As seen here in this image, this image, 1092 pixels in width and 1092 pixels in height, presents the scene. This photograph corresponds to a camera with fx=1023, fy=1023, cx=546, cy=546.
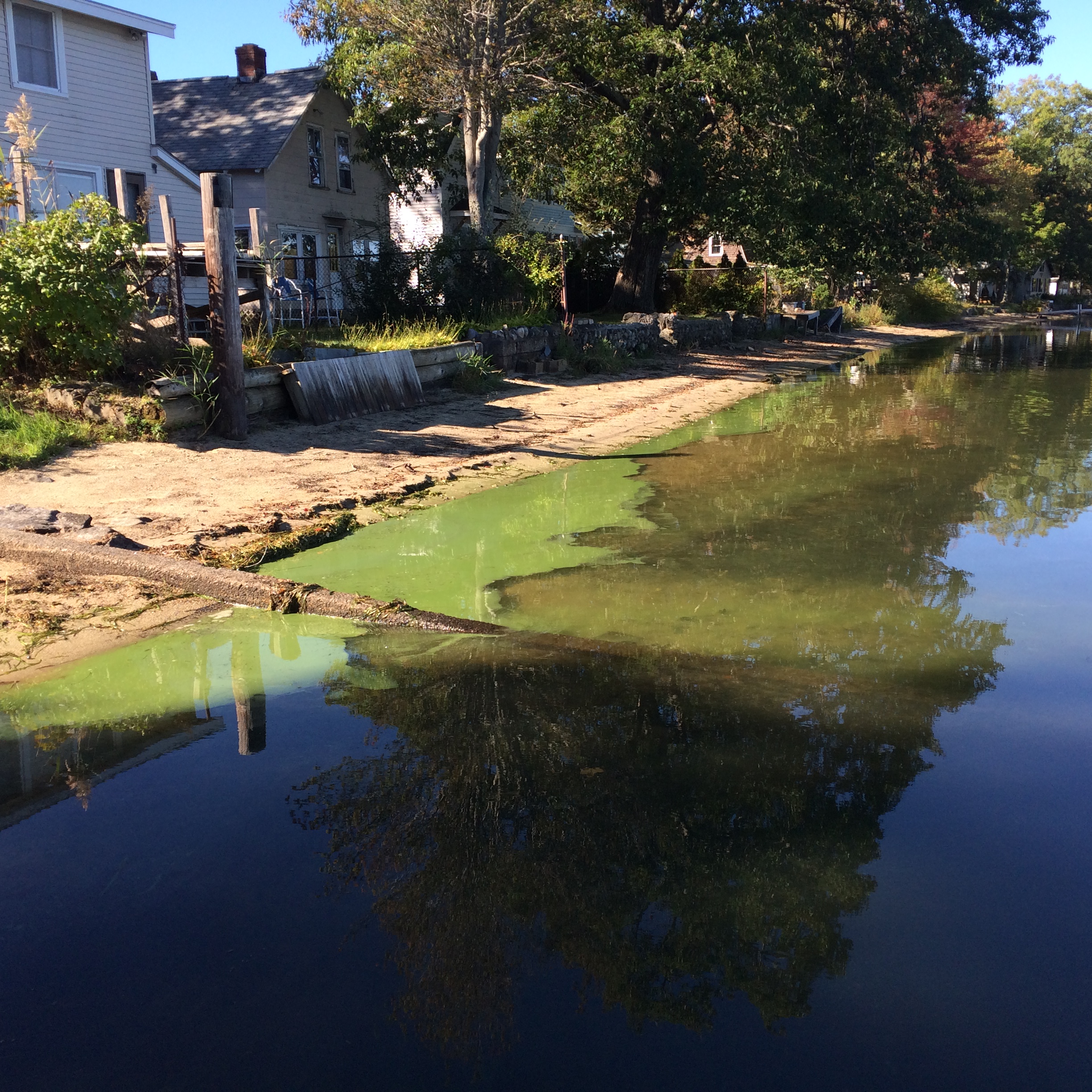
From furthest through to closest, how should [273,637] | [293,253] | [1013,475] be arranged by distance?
1. [293,253]
2. [1013,475]
3. [273,637]

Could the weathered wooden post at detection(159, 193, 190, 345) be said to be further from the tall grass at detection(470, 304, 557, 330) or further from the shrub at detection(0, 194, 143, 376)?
the tall grass at detection(470, 304, 557, 330)

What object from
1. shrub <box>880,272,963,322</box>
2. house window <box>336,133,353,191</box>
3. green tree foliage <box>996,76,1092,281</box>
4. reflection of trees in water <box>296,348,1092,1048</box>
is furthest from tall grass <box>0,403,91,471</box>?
green tree foliage <box>996,76,1092,281</box>

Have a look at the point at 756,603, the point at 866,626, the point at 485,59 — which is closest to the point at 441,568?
the point at 756,603

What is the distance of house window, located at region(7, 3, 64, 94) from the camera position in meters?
18.6

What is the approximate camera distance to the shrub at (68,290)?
1000cm

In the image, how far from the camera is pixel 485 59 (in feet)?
61.5

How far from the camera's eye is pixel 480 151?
1945 centimetres

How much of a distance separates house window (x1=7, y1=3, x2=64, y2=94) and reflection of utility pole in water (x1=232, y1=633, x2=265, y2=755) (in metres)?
17.5

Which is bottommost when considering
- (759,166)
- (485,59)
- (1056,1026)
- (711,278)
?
(1056,1026)

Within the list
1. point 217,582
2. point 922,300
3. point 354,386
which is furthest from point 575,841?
point 922,300

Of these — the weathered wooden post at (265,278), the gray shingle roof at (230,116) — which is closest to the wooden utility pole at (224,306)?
the weathered wooden post at (265,278)

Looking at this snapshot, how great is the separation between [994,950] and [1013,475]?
8942mm

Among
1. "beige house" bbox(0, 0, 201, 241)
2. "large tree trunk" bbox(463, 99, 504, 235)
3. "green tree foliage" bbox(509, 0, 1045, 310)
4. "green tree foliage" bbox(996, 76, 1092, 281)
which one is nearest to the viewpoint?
"beige house" bbox(0, 0, 201, 241)

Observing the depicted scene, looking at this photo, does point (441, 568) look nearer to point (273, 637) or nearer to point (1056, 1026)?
point (273, 637)
